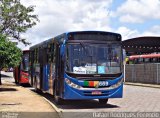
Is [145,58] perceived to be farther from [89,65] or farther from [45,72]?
[89,65]

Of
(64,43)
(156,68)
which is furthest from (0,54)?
(156,68)

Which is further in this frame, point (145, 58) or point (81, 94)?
point (145, 58)

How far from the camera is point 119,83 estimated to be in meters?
17.8

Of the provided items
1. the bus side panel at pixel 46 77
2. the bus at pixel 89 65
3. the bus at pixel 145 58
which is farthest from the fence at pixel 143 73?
the bus at pixel 89 65

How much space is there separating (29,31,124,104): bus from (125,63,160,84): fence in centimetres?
2176

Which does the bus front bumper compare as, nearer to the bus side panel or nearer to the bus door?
the bus side panel

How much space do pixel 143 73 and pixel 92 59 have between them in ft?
84.1

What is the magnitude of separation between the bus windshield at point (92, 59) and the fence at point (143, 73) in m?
21.8

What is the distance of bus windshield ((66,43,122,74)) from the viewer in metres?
17.2

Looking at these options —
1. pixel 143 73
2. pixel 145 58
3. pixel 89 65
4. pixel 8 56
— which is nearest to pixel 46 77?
pixel 89 65

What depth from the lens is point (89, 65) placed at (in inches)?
681

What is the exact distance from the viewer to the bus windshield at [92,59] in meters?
17.2

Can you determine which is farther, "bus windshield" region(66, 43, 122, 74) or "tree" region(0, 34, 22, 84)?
"tree" region(0, 34, 22, 84)

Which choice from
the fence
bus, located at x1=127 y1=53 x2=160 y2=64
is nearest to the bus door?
the fence
